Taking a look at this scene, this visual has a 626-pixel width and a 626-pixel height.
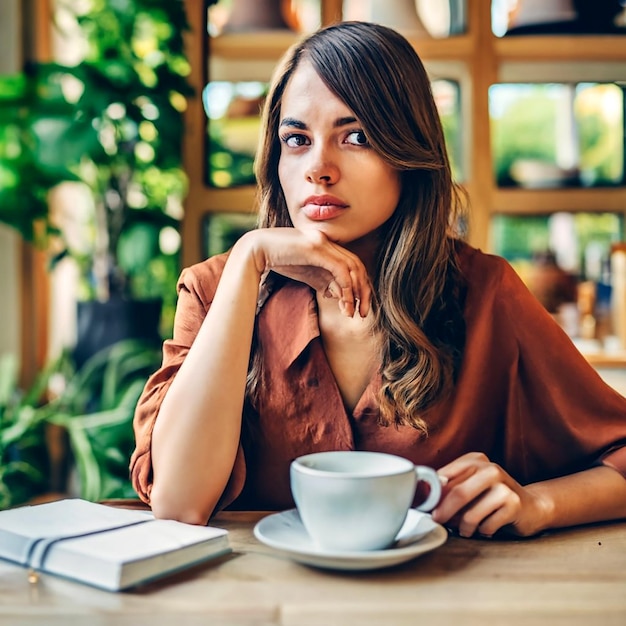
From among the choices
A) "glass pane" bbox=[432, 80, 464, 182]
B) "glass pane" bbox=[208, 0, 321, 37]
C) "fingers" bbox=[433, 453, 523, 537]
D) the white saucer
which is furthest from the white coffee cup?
"glass pane" bbox=[208, 0, 321, 37]

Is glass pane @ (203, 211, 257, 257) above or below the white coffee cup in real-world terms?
above

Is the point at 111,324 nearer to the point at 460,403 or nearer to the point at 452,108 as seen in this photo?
the point at 452,108

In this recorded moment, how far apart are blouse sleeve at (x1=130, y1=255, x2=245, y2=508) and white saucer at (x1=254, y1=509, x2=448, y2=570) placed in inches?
8.8

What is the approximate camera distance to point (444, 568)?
0.79 meters

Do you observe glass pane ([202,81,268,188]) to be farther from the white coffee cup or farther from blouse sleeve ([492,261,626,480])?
the white coffee cup

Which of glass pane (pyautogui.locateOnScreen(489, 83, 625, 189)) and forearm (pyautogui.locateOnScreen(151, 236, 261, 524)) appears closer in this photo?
forearm (pyautogui.locateOnScreen(151, 236, 261, 524))

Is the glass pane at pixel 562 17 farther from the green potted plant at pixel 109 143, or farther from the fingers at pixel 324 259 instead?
the fingers at pixel 324 259

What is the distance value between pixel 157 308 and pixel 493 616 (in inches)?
77.7

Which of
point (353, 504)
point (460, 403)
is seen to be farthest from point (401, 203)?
point (353, 504)

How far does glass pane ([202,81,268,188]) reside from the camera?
98.9 inches

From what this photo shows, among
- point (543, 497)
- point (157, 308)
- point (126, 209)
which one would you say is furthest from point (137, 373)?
point (543, 497)

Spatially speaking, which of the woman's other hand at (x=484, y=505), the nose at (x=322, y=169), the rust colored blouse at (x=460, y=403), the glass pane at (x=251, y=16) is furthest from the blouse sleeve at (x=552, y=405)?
the glass pane at (x=251, y=16)

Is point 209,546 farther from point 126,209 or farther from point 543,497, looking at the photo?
point 126,209

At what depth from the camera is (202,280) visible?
1.27 metres
